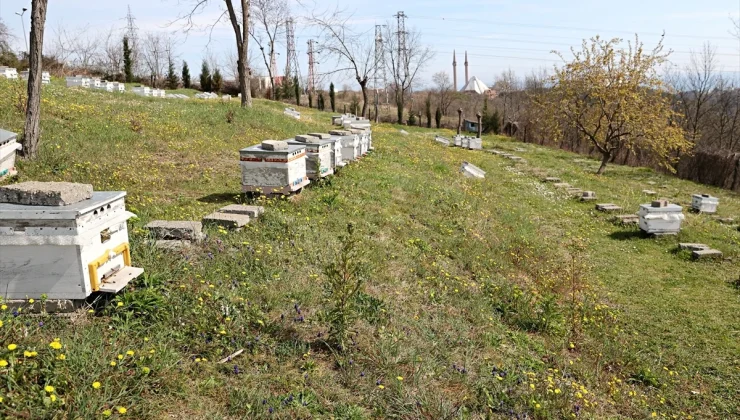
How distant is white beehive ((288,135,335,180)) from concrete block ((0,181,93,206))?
22.1 ft

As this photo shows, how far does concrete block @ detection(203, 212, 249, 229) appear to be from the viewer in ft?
25.2

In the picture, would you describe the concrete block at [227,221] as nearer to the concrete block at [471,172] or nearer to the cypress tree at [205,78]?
the concrete block at [471,172]

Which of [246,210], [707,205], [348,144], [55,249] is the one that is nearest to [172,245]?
[246,210]

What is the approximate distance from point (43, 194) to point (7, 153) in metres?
6.61

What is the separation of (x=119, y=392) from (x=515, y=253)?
7884 millimetres

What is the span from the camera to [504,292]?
7.69 meters

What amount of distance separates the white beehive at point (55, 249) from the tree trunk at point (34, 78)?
7857 millimetres

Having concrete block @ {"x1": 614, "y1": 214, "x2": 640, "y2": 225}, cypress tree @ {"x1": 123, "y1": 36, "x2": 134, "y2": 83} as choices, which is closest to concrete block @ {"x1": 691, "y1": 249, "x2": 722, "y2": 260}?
concrete block @ {"x1": 614, "y1": 214, "x2": 640, "y2": 225}

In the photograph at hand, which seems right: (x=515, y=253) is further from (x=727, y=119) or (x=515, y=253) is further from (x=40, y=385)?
(x=727, y=119)

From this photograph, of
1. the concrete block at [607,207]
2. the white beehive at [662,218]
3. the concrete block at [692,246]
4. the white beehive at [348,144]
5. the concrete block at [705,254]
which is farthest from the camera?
the concrete block at [607,207]

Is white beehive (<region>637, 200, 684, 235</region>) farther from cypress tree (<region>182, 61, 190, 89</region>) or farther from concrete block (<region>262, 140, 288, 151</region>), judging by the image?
cypress tree (<region>182, 61, 190, 89</region>)

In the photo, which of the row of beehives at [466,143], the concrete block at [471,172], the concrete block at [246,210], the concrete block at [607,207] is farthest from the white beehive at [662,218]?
the row of beehives at [466,143]

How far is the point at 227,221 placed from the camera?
25.2ft

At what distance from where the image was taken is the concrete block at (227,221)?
767 centimetres
